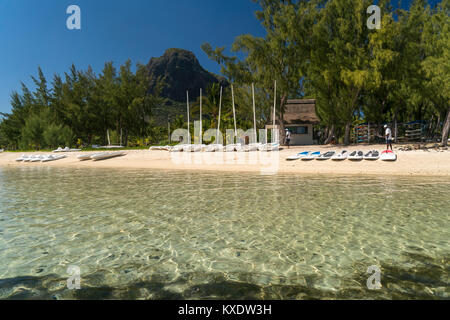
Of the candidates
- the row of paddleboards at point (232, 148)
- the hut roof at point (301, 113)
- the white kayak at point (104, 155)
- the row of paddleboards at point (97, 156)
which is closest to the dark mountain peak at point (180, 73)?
the hut roof at point (301, 113)

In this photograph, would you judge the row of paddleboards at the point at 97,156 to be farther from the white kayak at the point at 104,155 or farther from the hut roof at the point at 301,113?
the hut roof at the point at 301,113

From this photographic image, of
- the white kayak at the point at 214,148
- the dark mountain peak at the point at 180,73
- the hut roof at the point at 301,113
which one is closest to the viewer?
the white kayak at the point at 214,148

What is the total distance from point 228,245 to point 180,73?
162m

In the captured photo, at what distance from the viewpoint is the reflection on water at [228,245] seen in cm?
348

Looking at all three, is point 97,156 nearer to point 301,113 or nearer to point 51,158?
point 51,158

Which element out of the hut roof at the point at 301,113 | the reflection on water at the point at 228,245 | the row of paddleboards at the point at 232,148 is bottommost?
the reflection on water at the point at 228,245

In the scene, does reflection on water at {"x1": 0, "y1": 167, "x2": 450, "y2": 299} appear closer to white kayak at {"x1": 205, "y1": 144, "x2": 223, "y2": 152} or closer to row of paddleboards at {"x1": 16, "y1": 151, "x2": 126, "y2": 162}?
row of paddleboards at {"x1": 16, "y1": 151, "x2": 126, "y2": 162}

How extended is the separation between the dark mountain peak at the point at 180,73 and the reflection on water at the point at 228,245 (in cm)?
14333

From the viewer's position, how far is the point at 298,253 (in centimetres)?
451

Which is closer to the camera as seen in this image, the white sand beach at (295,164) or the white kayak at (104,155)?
the white sand beach at (295,164)

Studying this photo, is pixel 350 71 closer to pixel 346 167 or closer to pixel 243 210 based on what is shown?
pixel 346 167

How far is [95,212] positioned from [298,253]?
17.7 feet

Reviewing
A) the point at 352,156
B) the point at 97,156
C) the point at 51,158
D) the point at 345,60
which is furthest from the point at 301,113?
the point at 51,158

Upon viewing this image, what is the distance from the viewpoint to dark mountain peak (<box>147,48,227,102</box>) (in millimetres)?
150500
